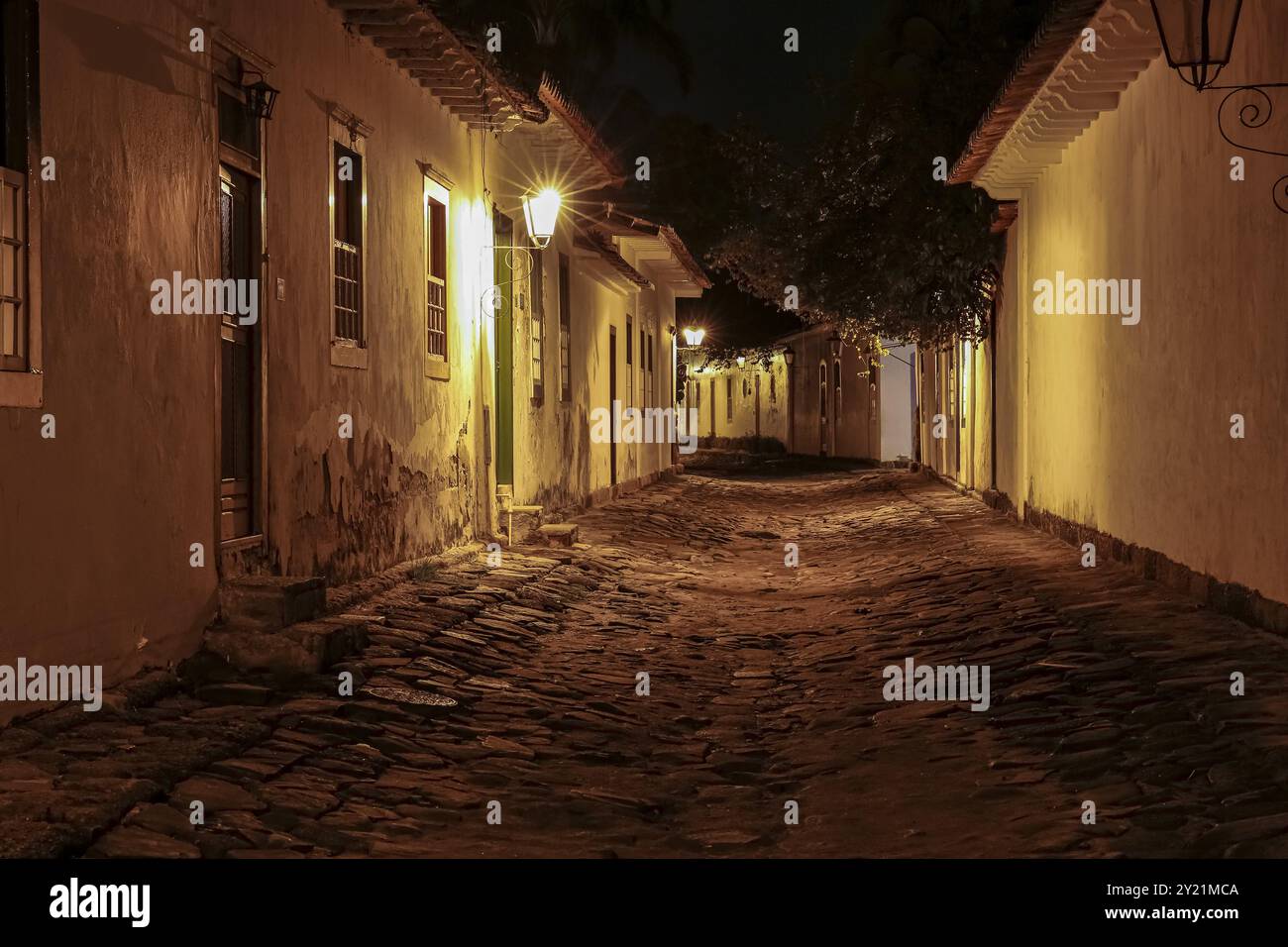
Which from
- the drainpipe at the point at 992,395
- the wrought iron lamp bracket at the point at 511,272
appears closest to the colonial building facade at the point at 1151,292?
the drainpipe at the point at 992,395

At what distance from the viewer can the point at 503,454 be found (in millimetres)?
14844

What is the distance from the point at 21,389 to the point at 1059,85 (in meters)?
7.64

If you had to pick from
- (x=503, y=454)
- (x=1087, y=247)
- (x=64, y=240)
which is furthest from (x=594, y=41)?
(x=64, y=240)

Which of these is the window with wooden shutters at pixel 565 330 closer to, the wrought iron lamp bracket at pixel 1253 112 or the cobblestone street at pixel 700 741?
the cobblestone street at pixel 700 741

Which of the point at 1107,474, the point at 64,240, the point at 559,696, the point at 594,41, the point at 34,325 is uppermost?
the point at 594,41

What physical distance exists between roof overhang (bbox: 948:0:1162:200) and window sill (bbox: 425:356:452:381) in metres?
4.97

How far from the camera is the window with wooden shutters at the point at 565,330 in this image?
17875 mm

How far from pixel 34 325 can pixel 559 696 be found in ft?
10.9

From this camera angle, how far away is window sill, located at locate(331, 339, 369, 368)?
9.48 metres

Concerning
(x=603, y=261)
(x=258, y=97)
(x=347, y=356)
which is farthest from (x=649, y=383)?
(x=258, y=97)

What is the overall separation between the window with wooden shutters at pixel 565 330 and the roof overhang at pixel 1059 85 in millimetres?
5490

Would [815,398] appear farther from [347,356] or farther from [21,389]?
[21,389]

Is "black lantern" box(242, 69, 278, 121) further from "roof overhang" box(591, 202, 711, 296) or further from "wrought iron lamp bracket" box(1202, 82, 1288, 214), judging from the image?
"roof overhang" box(591, 202, 711, 296)
